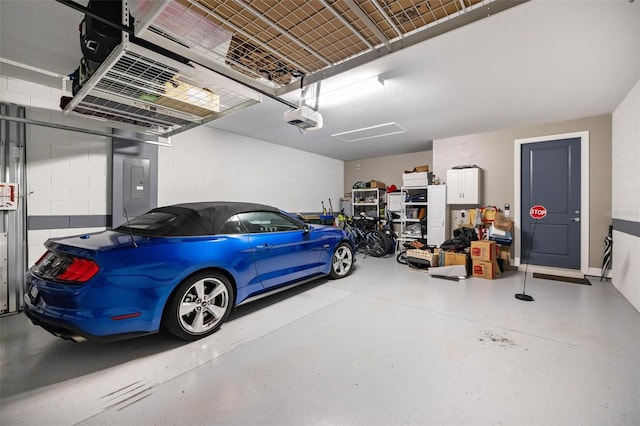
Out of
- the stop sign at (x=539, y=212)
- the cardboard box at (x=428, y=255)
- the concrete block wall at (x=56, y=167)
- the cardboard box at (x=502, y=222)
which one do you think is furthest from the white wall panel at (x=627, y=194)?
the concrete block wall at (x=56, y=167)

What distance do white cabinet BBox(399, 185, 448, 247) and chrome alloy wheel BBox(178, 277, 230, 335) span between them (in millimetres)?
4816

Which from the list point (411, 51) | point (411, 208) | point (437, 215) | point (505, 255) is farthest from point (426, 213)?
point (411, 51)

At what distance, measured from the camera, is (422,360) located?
1.98 m

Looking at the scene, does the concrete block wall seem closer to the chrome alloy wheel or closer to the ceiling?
the ceiling

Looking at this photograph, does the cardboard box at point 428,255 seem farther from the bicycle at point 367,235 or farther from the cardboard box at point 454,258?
the bicycle at point 367,235

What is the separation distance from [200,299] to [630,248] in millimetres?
5127

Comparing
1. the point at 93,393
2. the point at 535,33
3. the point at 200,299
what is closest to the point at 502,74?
the point at 535,33

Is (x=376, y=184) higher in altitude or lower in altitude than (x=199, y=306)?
higher

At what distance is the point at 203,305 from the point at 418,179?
5.36 meters

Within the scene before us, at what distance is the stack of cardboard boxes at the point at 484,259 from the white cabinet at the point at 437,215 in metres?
1.26

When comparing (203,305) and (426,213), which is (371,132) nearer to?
(426,213)

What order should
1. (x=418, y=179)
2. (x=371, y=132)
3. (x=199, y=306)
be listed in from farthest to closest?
(x=418, y=179) → (x=371, y=132) → (x=199, y=306)

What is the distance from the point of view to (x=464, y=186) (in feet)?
17.7

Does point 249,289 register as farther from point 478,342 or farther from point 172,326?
point 478,342
